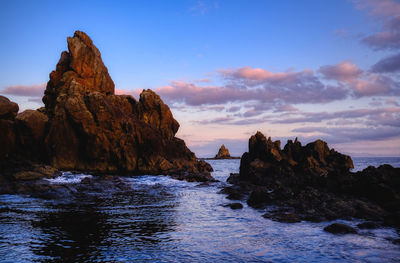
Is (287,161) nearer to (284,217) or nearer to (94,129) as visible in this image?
(284,217)

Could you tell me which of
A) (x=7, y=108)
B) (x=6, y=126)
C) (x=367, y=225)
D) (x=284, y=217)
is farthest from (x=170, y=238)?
(x=7, y=108)

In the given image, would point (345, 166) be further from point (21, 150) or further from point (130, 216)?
point (21, 150)

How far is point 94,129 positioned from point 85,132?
1684mm

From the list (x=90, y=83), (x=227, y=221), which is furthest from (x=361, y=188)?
(x=90, y=83)

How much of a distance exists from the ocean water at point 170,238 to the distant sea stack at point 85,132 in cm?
3031

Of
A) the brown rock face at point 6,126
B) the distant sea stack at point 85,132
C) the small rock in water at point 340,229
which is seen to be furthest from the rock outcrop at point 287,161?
the brown rock face at point 6,126

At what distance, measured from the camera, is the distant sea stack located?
166ft

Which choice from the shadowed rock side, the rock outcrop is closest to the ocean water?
the shadowed rock side

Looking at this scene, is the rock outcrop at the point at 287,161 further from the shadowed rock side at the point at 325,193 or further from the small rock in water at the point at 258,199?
the small rock in water at the point at 258,199

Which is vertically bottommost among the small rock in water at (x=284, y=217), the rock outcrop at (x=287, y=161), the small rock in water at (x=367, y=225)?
the small rock in water at (x=284, y=217)

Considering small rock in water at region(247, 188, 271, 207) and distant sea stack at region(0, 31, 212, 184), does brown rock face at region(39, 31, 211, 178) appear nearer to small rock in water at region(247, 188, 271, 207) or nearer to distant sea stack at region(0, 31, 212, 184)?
distant sea stack at region(0, 31, 212, 184)

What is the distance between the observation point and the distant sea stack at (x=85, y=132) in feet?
166

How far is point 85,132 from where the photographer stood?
53375mm

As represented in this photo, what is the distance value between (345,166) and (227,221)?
110 feet
